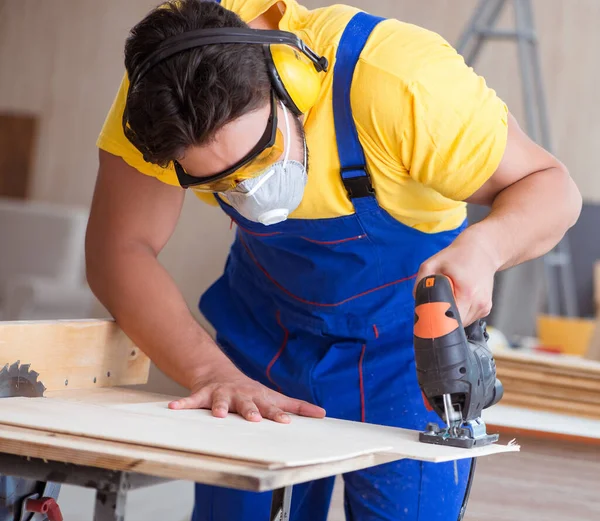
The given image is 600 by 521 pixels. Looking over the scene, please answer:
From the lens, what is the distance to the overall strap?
1362 millimetres

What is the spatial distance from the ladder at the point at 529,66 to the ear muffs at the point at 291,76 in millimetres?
2724

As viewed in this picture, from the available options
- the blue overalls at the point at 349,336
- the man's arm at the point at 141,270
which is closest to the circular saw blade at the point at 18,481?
the man's arm at the point at 141,270

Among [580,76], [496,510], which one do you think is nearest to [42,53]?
[580,76]

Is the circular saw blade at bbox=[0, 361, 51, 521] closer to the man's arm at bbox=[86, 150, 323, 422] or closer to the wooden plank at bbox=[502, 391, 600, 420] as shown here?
the man's arm at bbox=[86, 150, 323, 422]

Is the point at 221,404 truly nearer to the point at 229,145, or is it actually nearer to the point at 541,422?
the point at 229,145

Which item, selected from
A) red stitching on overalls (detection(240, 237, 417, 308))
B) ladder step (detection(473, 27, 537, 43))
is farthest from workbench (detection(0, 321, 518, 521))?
ladder step (detection(473, 27, 537, 43))

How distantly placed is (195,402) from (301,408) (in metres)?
0.17

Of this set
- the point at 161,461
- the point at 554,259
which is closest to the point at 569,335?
A: the point at 554,259

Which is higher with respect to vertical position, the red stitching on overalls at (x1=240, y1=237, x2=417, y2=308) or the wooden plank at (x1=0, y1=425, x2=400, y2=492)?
the red stitching on overalls at (x1=240, y1=237, x2=417, y2=308)

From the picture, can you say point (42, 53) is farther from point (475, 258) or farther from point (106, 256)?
point (475, 258)

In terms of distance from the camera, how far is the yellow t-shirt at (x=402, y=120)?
131 centimetres

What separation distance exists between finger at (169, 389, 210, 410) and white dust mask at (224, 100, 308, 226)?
11.6 inches

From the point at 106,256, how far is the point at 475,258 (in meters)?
0.72

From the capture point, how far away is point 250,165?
1306 millimetres
